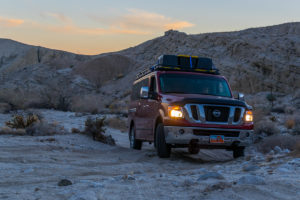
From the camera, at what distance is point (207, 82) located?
33.7 feet

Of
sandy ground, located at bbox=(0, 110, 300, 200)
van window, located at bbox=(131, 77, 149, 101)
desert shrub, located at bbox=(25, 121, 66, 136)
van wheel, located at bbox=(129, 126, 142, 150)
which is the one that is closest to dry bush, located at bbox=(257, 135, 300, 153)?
sandy ground, located at bbox=(0, 110, 300, 200)

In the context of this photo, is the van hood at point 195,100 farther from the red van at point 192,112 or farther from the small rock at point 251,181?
the small rock at point 251,181

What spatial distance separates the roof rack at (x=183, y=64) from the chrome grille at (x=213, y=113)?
79.6 inches

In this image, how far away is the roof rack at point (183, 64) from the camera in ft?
34.7

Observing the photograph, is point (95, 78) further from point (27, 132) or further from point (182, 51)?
point (27, 132)

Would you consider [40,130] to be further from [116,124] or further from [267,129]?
[116,124]

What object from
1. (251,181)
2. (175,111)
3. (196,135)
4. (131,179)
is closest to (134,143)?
(175,111)

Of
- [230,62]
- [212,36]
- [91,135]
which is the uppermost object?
[212,36]

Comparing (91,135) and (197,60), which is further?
(91,135)

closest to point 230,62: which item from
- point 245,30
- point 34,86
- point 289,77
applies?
point 289,77

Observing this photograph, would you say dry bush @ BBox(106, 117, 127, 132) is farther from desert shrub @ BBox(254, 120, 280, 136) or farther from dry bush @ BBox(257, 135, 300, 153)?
dry bush @ BBox(257, 135, 300, 153)

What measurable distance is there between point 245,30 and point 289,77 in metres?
17.9

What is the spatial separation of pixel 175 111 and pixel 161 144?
868mm

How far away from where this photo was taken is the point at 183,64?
1098 centimetres
